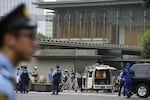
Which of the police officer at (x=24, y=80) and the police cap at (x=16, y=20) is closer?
the police cap at (x=16, y=20)

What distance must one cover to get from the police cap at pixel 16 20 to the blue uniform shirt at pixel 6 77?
0.50 feet

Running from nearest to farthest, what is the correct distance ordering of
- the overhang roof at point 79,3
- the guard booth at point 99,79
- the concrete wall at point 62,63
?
the guard booth at point 99,79
the concrete wall at point 62,63
the overhang roof at point 79,3

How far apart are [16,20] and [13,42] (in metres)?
0.11

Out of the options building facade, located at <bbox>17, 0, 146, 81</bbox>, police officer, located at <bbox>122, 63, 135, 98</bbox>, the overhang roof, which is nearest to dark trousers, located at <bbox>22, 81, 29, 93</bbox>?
police officer, located at <bbox>122, 63, 135, 98</bbox>

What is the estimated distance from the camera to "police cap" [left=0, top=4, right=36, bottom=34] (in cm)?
270

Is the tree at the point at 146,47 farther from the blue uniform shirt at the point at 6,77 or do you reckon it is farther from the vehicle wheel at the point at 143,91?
the blue uniform shirt at the point at 6,77

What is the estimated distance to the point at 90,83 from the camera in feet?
103

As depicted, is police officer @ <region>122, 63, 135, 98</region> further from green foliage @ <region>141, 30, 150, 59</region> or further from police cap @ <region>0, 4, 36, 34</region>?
green foliage @ <region>141, 30, 150, 59</region>

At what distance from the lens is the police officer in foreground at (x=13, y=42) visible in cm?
271

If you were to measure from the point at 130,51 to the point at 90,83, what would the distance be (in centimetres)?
3844

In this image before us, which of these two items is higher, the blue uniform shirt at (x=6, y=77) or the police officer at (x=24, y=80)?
the blue uniform shirt at (x=6, y=77)

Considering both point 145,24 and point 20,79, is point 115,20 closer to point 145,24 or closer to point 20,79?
point 145,24

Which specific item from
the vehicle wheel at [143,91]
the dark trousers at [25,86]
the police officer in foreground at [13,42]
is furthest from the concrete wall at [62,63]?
the police officer in foreground at [13,42]

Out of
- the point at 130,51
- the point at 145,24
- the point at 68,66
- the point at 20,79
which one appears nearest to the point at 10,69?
the point at 20,79
